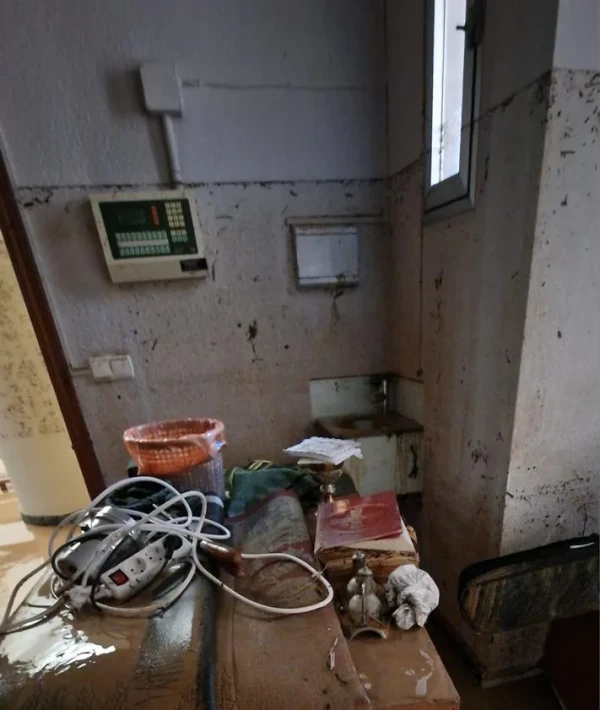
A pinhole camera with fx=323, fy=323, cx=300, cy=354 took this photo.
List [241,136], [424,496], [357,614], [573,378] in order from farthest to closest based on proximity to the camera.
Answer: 1. [424,496]
2. [241,136]
3. [573,378]
4. [357,614]

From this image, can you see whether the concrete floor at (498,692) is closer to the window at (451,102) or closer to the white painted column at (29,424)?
the window at (451,102)

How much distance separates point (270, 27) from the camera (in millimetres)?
1094

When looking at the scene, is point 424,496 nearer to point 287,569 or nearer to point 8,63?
point 287,569

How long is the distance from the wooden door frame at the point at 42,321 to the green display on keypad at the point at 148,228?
282mm

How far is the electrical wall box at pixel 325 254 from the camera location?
125cm

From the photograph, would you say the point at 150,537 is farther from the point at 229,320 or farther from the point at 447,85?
the point at 447,85

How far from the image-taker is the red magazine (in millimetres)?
678

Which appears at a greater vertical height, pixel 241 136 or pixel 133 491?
pixel 241 136

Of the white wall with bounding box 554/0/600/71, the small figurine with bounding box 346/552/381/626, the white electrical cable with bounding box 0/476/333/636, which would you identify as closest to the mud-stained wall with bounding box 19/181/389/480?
the white electrical cable with bounding box 0/476/333/636

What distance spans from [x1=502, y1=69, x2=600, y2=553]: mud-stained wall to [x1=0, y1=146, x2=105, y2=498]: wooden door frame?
1.46 metres

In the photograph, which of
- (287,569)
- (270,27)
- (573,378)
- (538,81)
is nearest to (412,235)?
(538,81)

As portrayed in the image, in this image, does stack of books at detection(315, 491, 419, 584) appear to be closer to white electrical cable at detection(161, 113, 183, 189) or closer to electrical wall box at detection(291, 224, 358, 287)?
electrical wall box at detection(291, 224, 358, 287)

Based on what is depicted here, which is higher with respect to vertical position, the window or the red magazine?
the window

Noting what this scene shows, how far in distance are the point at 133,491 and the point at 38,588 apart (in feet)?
0.77
